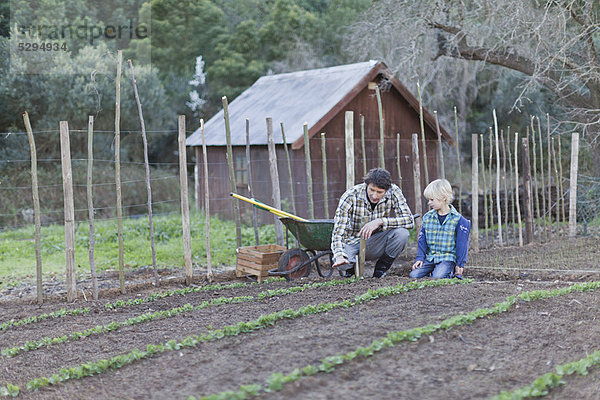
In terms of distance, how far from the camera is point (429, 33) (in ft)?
43.9

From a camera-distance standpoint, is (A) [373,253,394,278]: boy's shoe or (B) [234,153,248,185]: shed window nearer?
(A) [373,253,394,278]: boy's shoe

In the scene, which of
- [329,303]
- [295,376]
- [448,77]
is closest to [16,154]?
[448,77]

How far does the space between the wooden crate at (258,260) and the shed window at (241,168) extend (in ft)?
22.1

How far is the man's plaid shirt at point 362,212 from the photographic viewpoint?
650 cm

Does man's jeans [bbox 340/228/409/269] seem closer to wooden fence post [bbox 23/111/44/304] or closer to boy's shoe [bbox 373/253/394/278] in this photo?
boy's shoe [bbox 373/253/394/278]

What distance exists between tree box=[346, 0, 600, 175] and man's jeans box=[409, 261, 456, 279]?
569 centimetres

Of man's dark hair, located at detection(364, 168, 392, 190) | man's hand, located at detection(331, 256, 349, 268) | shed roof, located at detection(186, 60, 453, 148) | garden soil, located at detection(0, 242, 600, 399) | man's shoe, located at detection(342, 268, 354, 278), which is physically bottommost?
garden soil, located at detection(0, 242, 600, 399)

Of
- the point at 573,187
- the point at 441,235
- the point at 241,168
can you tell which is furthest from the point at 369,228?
the point at 241,168

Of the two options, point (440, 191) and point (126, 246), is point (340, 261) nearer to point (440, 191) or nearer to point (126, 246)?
point (440, 191)

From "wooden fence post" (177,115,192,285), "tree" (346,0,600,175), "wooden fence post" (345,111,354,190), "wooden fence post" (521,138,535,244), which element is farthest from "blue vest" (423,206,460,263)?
"tree" (346,0,600,175)

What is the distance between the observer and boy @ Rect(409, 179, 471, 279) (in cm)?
626

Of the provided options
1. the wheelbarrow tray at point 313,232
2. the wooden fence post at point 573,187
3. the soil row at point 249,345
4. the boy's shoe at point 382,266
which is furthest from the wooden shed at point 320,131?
the soil row at point 249,345

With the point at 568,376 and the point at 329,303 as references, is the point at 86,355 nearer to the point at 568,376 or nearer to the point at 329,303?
the point at 329,303

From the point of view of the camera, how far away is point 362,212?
6633 millimetres
